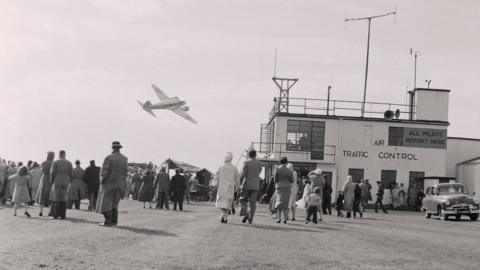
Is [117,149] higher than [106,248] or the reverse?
higher

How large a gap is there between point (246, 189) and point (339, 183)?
30.9 m

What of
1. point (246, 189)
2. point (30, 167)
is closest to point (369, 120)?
point (30, 167)

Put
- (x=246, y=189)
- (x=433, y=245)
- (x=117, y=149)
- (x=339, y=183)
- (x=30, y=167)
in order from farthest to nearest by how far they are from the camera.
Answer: (x=339, y=183), (x=30, y=167), (x=246, y=189), (x=117, y=149), (x=433, y=245)

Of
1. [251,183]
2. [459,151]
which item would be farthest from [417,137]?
[251,183]

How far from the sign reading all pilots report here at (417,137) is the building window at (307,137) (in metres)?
4.59

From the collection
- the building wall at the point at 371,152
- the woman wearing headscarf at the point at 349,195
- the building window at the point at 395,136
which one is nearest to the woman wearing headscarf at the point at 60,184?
the woman wearing headscarf at the point at 349,195

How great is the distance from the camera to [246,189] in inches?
795

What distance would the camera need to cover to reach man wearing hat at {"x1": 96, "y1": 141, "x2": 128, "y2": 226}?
56.8 feet

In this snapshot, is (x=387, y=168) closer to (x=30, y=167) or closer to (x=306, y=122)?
(x=306, y=122)

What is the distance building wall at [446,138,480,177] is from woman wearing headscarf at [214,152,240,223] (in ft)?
124

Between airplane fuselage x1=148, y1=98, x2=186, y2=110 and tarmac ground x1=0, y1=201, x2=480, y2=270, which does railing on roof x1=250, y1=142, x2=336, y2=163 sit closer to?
airplane fuselage x1=148, y1=98, x2=186, y2=110

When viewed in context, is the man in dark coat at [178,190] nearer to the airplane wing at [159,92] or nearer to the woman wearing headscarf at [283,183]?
the woman wearing headscarf at [283,183]

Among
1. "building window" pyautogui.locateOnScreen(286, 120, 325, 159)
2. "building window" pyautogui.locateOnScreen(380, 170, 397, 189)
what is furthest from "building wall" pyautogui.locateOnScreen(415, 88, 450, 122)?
"building window" pyautogui.locateOnScreen(286, 120, 325, 159)

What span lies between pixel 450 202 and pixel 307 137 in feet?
58.1
